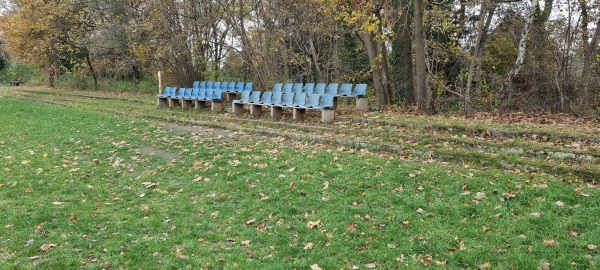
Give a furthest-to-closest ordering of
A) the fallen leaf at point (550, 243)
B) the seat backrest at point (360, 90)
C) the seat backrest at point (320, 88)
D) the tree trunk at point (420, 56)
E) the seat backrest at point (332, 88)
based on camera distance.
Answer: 1. the seat backrest at point (320, 88)
2. the seat backrest at point (332, 88)
3. the seat backrest at point (360, 90)
4. the tree trunk at point (420, 56)
5. the fallen leaf at point (550, 243)

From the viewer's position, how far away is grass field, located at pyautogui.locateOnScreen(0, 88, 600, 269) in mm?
4223

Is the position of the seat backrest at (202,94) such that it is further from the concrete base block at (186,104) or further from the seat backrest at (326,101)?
the seat backrest at (326,101)

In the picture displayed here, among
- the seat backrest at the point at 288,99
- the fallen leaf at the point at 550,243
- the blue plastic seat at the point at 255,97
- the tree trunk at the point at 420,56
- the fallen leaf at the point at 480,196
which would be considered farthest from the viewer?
the blue plastic seat at the point at 255,97

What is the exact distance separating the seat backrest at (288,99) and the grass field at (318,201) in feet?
7.06

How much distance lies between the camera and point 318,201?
18.4 ft

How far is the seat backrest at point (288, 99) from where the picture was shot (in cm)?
1200

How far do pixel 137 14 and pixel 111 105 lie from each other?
24.3ft

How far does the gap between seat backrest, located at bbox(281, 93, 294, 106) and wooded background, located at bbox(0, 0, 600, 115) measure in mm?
2492

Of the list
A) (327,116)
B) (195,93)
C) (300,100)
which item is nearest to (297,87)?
(300,100)

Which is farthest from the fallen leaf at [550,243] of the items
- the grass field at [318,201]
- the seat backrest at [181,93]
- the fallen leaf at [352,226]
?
the seat backrest at [181,93]

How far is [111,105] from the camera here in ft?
61.5

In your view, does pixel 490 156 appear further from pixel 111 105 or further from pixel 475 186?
pixel 111 105

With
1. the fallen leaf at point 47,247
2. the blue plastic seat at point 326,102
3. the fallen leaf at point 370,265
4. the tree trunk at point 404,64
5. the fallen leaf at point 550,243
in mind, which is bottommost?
the fallen leaf at point 47,247

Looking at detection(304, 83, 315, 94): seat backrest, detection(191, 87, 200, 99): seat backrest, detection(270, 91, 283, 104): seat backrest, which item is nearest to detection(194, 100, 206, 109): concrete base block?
detection(191, 87, 200, 99): seat backrest
